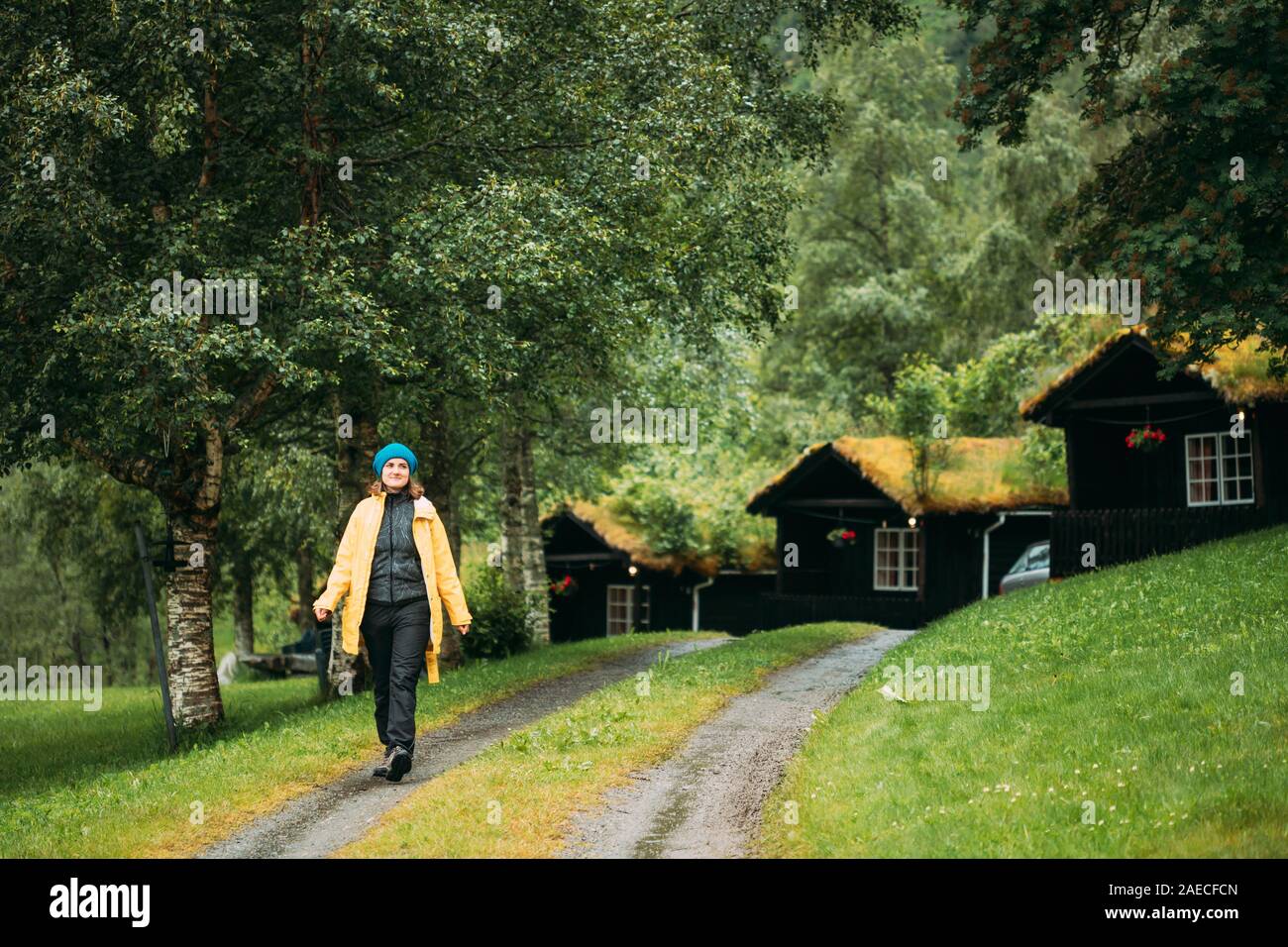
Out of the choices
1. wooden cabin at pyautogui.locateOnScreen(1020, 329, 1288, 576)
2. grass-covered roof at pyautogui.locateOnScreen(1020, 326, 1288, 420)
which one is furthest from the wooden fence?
grass-covered roof at pyautogui.locateOnScreen(1020, 326, 1288, 420)

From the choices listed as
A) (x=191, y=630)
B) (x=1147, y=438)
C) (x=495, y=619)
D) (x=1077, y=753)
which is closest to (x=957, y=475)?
(x=1147, y=438)

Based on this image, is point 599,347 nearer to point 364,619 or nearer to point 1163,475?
point 364,619

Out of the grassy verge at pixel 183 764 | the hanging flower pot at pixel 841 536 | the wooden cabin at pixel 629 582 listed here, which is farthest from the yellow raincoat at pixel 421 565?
the wooden cabin at pixel 629 582

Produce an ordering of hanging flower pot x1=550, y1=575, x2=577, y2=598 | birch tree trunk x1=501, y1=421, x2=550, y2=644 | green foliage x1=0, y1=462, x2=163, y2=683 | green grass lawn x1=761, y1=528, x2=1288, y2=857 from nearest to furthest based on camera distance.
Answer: green grass lawn x1=761, y1=528, x2=1288, y2=857 < birch tree trunk x1=501, y1=421, x2=550, y2=644 < green foliage x1=0, y1=462, x2=163, y2=683 < hanging flower pot x1=550, y1=575, x2=577, y2=598

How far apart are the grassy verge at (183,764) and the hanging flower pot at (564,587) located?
1030 centimetres

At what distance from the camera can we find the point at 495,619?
904 inches

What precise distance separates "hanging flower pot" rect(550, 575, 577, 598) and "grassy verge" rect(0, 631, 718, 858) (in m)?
10.3

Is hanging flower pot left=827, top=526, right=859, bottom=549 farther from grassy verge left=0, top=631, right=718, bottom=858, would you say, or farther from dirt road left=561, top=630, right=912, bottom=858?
dirt road left=561, top=630, right=912, bottom=858

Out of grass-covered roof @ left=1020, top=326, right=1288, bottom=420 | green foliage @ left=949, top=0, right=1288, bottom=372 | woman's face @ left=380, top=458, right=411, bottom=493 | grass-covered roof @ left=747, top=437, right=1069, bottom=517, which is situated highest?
green foliage @ left=949, top=0, right=1288, bottom=372

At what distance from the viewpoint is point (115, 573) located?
31562mm

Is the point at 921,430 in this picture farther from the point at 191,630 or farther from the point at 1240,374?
the point at 191,630

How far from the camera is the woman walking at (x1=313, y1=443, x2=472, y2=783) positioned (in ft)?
Answer: 32.2
